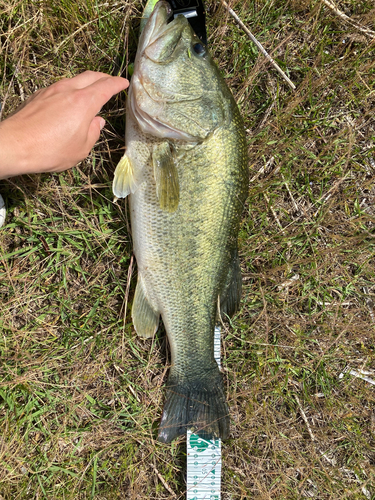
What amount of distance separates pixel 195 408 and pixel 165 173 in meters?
1.48

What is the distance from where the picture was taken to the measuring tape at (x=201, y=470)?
7.70ft

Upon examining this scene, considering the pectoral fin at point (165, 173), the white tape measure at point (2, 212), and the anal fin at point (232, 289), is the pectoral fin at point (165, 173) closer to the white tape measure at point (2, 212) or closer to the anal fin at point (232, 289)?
the anal fin at point (232, 289)

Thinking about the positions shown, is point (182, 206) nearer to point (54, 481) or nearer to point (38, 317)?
point (38, 317)

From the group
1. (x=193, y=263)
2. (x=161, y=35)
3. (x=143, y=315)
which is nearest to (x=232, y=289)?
(x=193, y=263)

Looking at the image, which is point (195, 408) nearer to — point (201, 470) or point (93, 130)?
point (201, 470)

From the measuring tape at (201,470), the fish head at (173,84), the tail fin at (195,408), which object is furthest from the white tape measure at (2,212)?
the measuring tape at (201,470)

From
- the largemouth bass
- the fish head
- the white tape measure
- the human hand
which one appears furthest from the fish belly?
the white tape measure

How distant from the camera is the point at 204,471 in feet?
7.73

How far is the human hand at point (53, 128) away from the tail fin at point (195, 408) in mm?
1465

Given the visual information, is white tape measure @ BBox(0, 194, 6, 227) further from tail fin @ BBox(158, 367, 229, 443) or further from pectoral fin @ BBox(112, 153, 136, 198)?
tail fin @ BBox(158, 367, 229, 443)

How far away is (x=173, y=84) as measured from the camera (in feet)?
5.62

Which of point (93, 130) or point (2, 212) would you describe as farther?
point (2, 212)

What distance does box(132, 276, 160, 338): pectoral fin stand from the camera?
210cm

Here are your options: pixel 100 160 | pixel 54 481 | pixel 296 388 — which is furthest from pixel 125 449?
pixel 100 160
